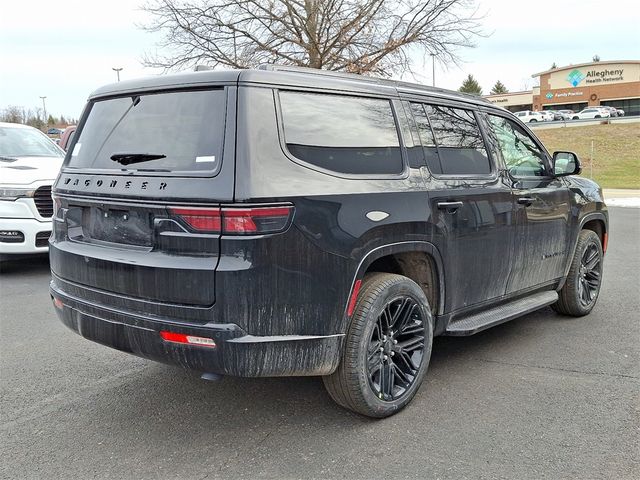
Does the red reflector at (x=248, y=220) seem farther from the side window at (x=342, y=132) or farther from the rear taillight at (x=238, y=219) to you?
the side window at (x=342, y=132)

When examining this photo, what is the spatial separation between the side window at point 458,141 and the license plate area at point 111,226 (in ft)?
6.45

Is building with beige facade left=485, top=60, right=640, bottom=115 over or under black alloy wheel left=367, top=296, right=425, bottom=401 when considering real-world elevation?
over

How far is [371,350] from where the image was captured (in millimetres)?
3346

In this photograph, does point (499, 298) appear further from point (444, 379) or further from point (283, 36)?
point (283, 36)

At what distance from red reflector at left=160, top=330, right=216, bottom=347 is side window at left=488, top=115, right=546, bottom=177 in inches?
111

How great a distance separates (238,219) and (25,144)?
23.1 feet

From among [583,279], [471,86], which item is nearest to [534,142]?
[583,279]

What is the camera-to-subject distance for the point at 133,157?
325 centimetres

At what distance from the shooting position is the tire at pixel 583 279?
5375 millimetres

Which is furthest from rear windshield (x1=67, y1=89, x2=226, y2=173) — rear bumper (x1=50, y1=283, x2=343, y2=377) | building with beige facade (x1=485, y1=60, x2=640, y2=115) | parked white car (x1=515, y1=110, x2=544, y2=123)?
building with beige facade (x1=485, y1=60, x2=640, y2=115)

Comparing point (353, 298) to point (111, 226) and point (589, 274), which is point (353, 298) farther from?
point (589, 274)

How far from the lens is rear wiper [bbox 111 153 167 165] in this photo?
3.15 meters

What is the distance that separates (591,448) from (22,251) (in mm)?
6573

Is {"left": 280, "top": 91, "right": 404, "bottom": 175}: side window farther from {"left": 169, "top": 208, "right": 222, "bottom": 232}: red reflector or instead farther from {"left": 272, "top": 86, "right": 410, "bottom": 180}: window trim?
{"left": 169, "top": 208, "right": 222, "bottom": 232}: red reflector
